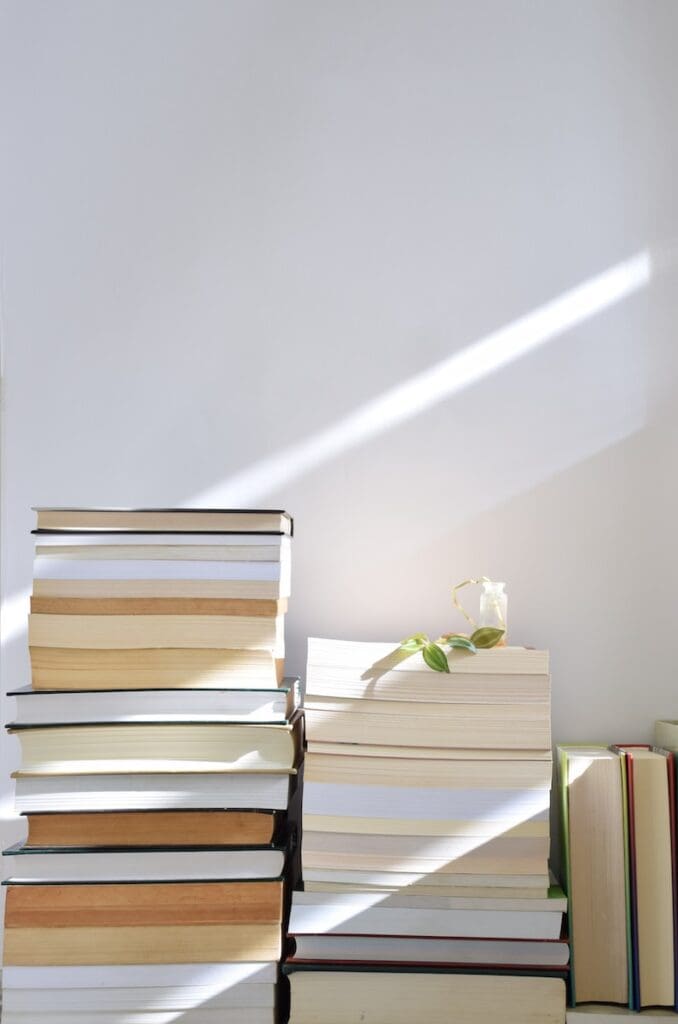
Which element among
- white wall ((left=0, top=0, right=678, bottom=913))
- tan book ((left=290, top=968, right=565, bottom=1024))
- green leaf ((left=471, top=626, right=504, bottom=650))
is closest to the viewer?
tan book ((left=290, top=968, right=565, bottom=1024))

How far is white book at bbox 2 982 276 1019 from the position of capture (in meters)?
1.32

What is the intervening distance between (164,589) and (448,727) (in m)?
0.43

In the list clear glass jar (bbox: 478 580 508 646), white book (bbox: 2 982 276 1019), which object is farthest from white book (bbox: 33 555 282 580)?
white book (bbox: 2 982 276 1019)

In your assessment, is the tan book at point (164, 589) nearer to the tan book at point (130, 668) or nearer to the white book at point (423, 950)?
the tan book at point (130, 668)

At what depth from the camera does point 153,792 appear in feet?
4.42

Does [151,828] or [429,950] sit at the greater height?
[151,828]

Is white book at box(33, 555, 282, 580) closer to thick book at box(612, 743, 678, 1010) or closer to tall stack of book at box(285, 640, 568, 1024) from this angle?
tall stack of book at box(285, 640, 568, 1024)

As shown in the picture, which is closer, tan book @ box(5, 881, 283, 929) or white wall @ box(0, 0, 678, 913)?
tan book @ box(5, 881, 283, 929)

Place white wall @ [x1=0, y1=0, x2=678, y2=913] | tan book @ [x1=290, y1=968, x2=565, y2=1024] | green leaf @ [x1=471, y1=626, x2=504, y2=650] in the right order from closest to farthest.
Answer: tan book @ [x1=290, y1=968, x2=565, y2=1024] < green leaf @ [x1=471, y1=626, x2=504, y2=650] < white wall @ [x1=0, y1=0, x2=678, y2=913]

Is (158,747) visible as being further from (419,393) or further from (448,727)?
(419,393)

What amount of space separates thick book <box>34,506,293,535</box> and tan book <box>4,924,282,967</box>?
1.75ft

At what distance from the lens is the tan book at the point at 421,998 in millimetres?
1315

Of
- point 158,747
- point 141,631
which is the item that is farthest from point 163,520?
point 158,747

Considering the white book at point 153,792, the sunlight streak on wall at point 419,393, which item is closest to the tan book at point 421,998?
the white book at point 153,792
